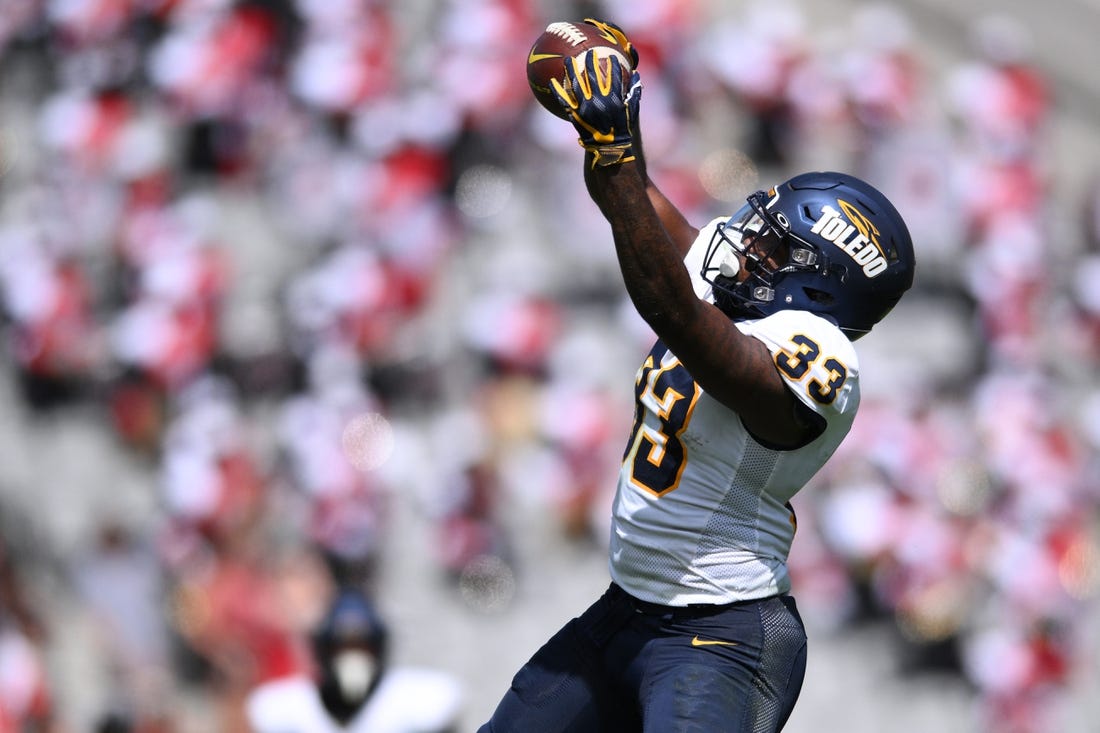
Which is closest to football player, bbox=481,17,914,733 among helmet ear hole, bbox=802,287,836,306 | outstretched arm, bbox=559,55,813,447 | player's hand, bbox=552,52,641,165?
helmet ear hole, bbox=802,287,836,306

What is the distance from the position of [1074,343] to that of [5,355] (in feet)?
18.9

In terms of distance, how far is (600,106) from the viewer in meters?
2.67

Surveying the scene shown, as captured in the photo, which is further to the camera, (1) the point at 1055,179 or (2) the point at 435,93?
(1) the point at 1055,179

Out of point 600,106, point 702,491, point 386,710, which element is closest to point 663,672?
point 702,491

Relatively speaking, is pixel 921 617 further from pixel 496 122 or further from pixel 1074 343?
pixel 496 122

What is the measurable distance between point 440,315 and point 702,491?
207 inches

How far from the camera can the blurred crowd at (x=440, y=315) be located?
7.62 m

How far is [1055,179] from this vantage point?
910 centimetres

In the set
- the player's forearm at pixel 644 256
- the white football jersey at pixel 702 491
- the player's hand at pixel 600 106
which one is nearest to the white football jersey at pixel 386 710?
the white football jersey at pixel 702 491

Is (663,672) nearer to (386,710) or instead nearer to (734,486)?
(734,486)

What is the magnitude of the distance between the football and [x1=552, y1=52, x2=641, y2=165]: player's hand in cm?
12

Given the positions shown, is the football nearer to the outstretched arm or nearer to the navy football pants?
the outstretched arm

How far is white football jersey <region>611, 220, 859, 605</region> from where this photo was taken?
3039 mm

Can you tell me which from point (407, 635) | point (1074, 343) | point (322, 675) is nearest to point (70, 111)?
point (407, 635)
